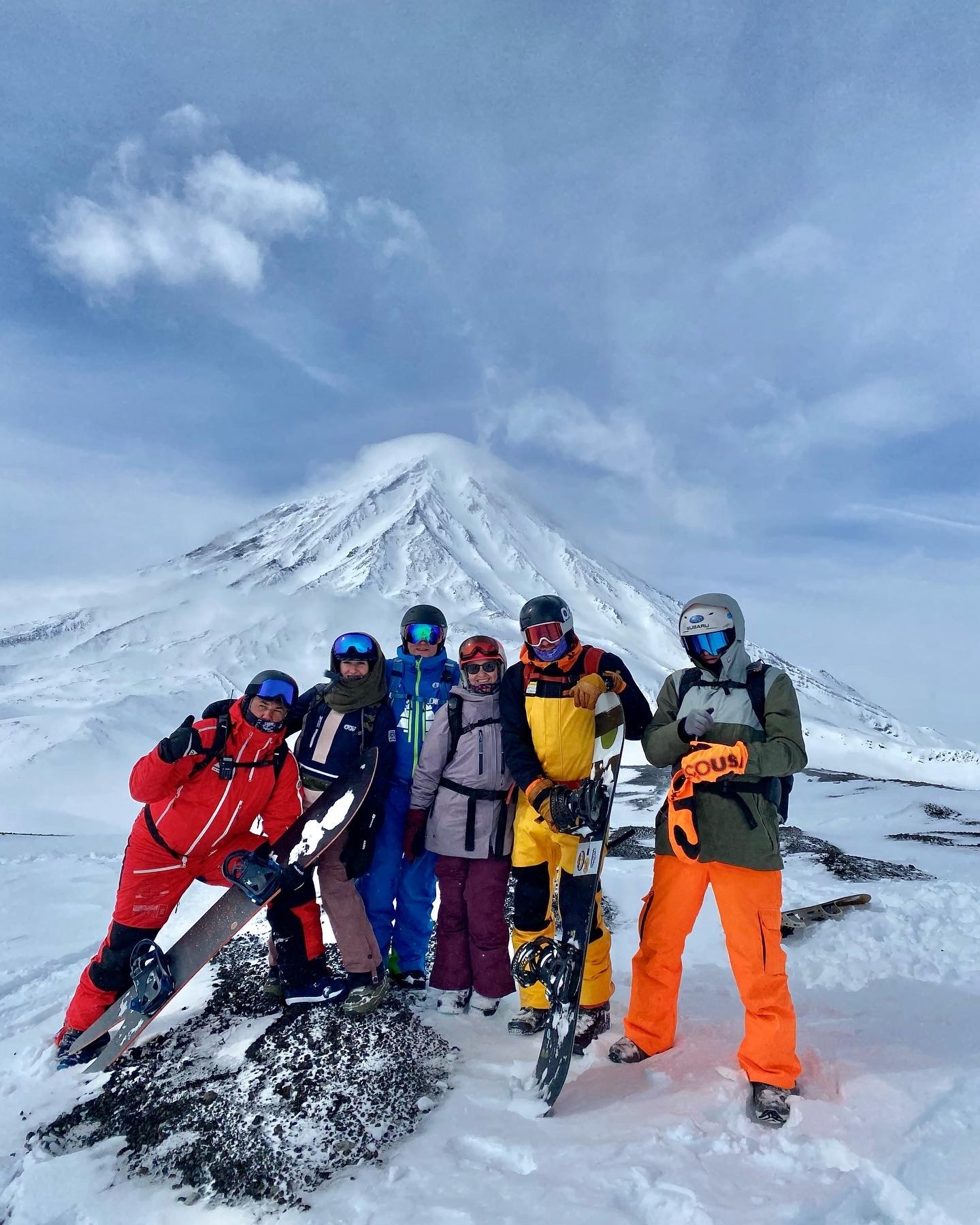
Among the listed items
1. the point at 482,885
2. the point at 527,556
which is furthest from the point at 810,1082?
the point at 527,556

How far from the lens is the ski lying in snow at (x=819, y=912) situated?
5535mm

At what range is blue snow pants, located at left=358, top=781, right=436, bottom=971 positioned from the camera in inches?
186

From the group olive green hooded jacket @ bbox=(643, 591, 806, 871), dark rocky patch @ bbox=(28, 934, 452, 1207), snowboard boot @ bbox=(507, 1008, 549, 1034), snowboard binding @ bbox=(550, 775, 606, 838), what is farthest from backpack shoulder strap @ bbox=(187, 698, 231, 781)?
olive green hooded jacket @ bbox=(643, 591, 806, 871)

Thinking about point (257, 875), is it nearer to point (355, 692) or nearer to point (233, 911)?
point (233, 911)

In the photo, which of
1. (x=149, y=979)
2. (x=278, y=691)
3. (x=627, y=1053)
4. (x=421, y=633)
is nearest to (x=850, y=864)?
(x=627, y=1053)

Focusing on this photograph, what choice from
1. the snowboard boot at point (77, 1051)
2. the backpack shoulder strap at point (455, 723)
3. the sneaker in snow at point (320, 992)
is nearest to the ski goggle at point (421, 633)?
the backpack shoulder strap at point (455, 723)

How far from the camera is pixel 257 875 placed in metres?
4.29

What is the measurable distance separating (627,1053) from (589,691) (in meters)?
2.00

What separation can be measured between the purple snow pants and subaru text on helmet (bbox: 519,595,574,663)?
1392 mm

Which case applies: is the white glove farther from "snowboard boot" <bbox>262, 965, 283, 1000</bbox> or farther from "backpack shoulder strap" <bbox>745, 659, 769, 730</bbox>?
"snowboard boot" <bbox>262, 965, 283, 1000</bbox>

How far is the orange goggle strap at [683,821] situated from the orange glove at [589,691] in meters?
0.62

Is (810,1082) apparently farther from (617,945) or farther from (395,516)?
(395,516)

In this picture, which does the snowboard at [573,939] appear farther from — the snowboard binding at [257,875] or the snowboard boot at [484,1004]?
the snowboard binding at [257,875]

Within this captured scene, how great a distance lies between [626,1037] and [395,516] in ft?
384
